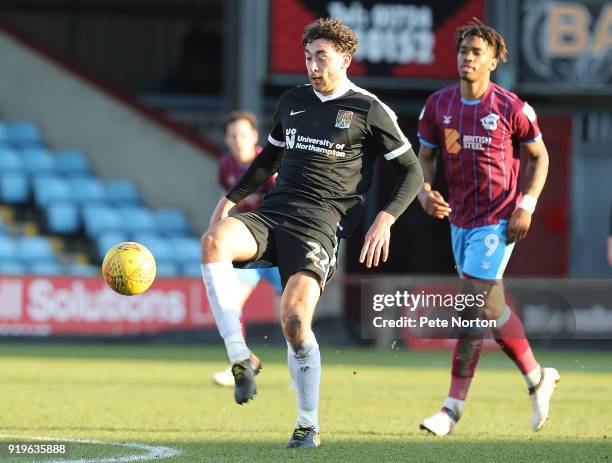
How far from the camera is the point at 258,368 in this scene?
699cm

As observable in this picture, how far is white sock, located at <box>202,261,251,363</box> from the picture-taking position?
634 cm

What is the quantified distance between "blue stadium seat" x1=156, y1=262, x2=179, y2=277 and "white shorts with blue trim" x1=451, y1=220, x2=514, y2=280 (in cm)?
1057

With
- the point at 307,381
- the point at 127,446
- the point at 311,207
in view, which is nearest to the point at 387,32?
the point at 311,207

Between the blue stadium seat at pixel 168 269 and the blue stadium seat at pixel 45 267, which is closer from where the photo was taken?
the blue stadium seat at pixel 45 267

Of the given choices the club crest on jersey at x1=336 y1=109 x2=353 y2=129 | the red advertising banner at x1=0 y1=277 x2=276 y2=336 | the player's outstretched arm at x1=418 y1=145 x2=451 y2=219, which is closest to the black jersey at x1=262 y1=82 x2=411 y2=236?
the club crest on jersey at x1=336 y1=109 x2=353 y2=129

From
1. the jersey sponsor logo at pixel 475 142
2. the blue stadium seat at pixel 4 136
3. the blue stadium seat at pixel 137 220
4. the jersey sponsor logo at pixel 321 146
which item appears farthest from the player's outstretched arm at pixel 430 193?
the blue stadium seat at pixel 4 136

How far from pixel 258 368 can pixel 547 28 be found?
1090cm

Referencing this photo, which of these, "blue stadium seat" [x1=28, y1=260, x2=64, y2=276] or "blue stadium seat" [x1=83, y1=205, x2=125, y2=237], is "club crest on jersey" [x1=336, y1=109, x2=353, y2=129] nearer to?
"blue stadium seat" [x1=28, y1=260, x2=64, y2=276]

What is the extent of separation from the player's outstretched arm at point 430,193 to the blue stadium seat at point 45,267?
10578 millimetres

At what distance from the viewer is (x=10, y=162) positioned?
62.6 feet

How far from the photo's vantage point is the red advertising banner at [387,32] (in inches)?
635

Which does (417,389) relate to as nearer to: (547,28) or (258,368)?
(258,368)

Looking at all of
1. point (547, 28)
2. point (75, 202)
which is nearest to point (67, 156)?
point (75, 202)

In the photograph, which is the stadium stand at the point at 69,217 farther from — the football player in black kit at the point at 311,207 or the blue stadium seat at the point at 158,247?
the football player in black kit at the point at 311,207
